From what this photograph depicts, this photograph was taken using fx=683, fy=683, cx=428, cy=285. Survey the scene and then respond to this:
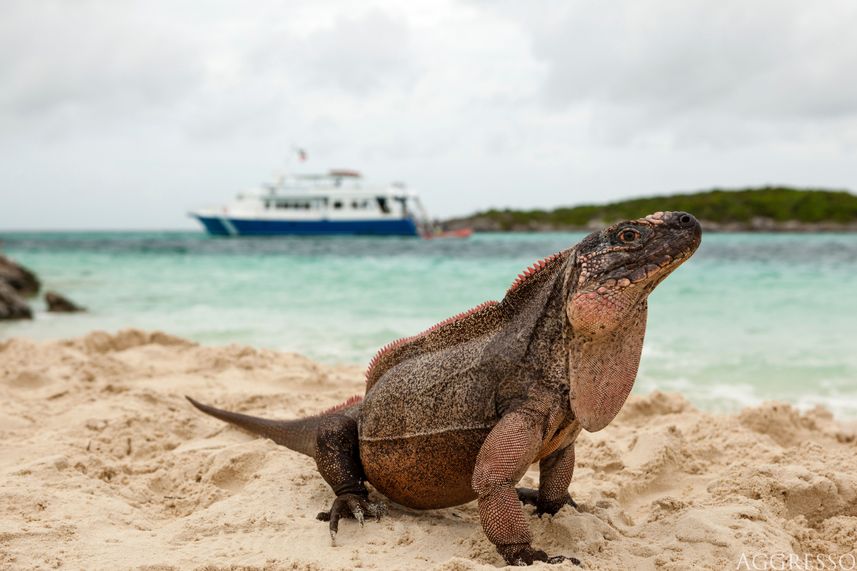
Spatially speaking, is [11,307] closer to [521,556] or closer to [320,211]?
[521,556]

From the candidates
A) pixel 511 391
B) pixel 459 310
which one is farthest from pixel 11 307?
pixel 511 391

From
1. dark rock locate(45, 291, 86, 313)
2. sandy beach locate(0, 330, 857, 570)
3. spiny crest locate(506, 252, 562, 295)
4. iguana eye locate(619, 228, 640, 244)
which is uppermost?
iguana eye locate(619, 228, 640, 244)

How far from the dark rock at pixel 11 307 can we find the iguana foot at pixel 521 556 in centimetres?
1183

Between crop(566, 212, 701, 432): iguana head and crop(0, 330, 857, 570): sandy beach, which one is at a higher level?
crop(566, 212, 701, 432): iguana head

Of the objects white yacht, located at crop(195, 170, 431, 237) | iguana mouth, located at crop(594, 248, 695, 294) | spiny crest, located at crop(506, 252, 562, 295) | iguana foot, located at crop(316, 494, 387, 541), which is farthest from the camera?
white yacht, located at crop(195, 170, 431, 237)

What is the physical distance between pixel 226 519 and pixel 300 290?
45.4ft

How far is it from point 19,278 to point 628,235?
1789cm

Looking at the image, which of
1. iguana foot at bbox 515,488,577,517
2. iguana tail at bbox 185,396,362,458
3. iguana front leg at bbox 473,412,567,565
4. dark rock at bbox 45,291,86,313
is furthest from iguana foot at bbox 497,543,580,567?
dark rock at bbox 45,291,86,313

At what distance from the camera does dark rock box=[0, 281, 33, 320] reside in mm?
11727

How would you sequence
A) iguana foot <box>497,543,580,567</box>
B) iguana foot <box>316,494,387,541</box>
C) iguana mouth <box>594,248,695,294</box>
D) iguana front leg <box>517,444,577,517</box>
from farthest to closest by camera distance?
iguana front leg <box>517,444,577,517</box> → iguana foot <box>316,494,387,541</box> → iguana foot <box>497,543,580,567</box> → iguana mouth <box>594,248,695,294</box>

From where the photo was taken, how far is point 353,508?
2.95m

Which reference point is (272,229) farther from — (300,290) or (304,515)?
(304,515)

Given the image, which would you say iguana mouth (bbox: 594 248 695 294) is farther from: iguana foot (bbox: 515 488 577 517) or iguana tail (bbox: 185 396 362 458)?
iguana tail (bbox: 185 396 362 458)

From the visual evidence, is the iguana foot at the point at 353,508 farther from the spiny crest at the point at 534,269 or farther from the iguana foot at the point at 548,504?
the spiny crest at the point at 534,269
